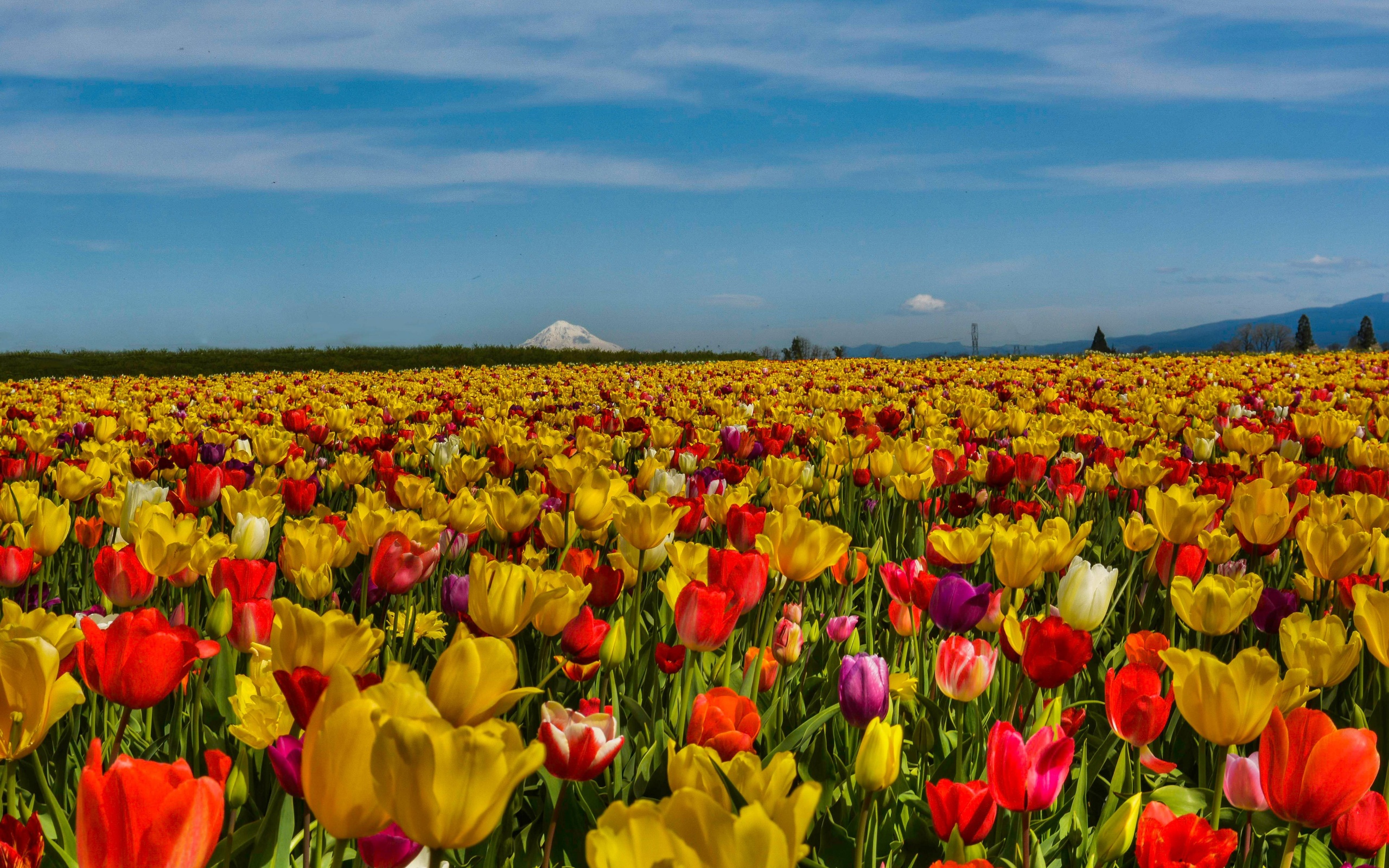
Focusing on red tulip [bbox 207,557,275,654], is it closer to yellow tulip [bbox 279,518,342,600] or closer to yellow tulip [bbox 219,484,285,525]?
yellow tulip [bbox 279,518,342,600]

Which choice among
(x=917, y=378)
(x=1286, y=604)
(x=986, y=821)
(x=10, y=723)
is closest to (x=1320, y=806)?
(x=986, y=821)

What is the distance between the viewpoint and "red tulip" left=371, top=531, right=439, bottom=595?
Result: 245cm

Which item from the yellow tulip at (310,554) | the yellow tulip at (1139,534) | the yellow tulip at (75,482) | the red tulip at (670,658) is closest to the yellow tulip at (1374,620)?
the yellow tulip at (1139,534)

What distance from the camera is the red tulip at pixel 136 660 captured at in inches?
58.3

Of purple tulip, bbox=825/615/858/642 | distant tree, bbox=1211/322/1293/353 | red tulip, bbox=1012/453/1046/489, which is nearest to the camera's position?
purple tulip, bbox=825/615/858/642

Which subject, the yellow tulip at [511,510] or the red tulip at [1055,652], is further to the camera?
the yellow tulip at [511,510]

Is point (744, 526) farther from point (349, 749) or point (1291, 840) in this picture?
point (349, 749)

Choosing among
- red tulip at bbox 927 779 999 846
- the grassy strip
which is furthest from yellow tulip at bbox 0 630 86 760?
the grassy strip

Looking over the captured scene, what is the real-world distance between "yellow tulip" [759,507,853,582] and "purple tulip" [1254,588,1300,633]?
1.19m

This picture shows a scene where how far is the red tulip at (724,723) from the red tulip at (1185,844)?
0.60 m

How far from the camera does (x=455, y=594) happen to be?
2389mm

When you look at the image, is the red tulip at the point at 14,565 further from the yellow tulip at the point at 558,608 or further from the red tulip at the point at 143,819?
the red tulip at the point at 143,819

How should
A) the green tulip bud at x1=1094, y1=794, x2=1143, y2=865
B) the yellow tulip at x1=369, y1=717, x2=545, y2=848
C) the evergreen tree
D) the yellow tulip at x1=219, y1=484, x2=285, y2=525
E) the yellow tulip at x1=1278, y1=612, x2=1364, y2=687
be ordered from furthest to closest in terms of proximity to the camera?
the evergreen tree, the yellow tulip at x1=219, y1=484, x2=285, y2=525, the yellow tulip at x1=1278, y1=612, x2=1364, y2=687, the green tulip bud at x1=1094, y1=794, x2=1143, y2=865, the yellow tulip at x1=369, y1=717, x2=545, y2=848

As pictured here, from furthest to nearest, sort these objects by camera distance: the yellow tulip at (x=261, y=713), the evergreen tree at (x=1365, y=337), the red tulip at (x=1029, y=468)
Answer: the evergreen tree at (x=1365, y=337) < the red tulip at (x=1029, y=468) < the yellow tulip at (x=261, y=713)
